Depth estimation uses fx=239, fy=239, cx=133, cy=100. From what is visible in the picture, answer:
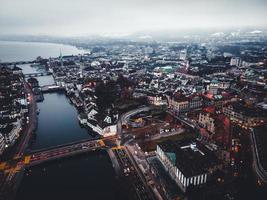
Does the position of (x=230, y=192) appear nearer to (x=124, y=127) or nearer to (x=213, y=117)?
(x=213, y=117)

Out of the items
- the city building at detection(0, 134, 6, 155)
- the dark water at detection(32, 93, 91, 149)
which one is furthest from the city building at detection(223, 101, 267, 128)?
the city building at detection(0, 134, 6, 155)

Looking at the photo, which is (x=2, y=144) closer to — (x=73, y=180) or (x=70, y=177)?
(x=70, y=177)

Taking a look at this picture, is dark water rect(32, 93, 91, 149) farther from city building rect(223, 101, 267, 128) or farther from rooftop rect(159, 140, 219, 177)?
city building rect(223, 101, 267, 128)

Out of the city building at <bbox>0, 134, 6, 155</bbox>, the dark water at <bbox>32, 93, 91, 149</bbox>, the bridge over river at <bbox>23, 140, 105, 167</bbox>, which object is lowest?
the dark water at <bbox>32, 93, 91, 149</bbox>

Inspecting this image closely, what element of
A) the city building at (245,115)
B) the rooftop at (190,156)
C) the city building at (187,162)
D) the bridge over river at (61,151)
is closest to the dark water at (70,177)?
the bridge over river at (61,151)

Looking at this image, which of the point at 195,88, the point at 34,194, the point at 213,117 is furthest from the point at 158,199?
the point at 195,88

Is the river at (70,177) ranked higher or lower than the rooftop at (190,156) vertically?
lower

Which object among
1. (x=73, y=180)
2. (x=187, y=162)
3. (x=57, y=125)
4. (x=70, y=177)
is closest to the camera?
(x=187, y=162)

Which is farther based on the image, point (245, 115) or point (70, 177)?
point (245, 115)

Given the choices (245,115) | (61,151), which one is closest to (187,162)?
(61,151)

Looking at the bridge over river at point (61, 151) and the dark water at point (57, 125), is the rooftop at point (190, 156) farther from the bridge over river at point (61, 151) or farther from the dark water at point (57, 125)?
the dark water at point (57, 125)

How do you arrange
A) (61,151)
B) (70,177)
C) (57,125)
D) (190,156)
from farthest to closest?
(57,125) → (61,151) → (70,177) → (190,156)
